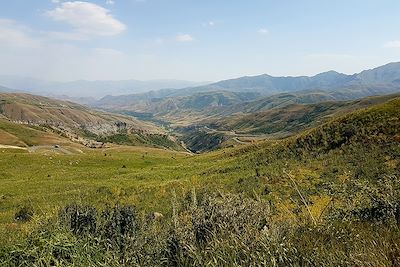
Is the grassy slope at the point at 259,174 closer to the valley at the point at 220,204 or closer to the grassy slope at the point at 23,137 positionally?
the valley at the point at 220,204

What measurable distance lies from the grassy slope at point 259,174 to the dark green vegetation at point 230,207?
0.39 feet

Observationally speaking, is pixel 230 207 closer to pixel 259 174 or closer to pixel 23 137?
pixel 259 174

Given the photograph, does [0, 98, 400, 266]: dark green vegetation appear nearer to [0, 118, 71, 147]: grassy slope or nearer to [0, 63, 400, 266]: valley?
[0, 63, 400, 266]: valley

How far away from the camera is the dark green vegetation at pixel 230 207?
6168 mm

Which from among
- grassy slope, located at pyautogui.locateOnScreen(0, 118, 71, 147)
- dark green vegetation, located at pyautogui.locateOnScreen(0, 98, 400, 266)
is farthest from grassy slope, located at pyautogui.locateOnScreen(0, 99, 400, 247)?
grassy slope, located at pyautogui.locateOnScreen(0, 118, 71, 147)

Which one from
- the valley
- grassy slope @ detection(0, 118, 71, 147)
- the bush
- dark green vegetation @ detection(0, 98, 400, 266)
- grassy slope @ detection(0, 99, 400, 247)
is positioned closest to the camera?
dark green vegetation @ detection(0, 98, 400, 266)

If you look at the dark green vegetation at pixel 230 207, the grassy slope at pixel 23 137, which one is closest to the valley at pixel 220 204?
the dark green vegetation at pixel 230 207

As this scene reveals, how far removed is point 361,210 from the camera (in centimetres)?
953

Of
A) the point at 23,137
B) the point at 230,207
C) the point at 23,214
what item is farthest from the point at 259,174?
the point at 23,137

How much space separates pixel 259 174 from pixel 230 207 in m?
24.6

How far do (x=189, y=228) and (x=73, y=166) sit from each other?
4491 cm

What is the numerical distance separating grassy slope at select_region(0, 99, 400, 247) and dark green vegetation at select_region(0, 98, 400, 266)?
0.12m

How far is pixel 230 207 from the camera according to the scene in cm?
864

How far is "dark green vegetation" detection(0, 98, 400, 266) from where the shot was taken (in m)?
6.17
